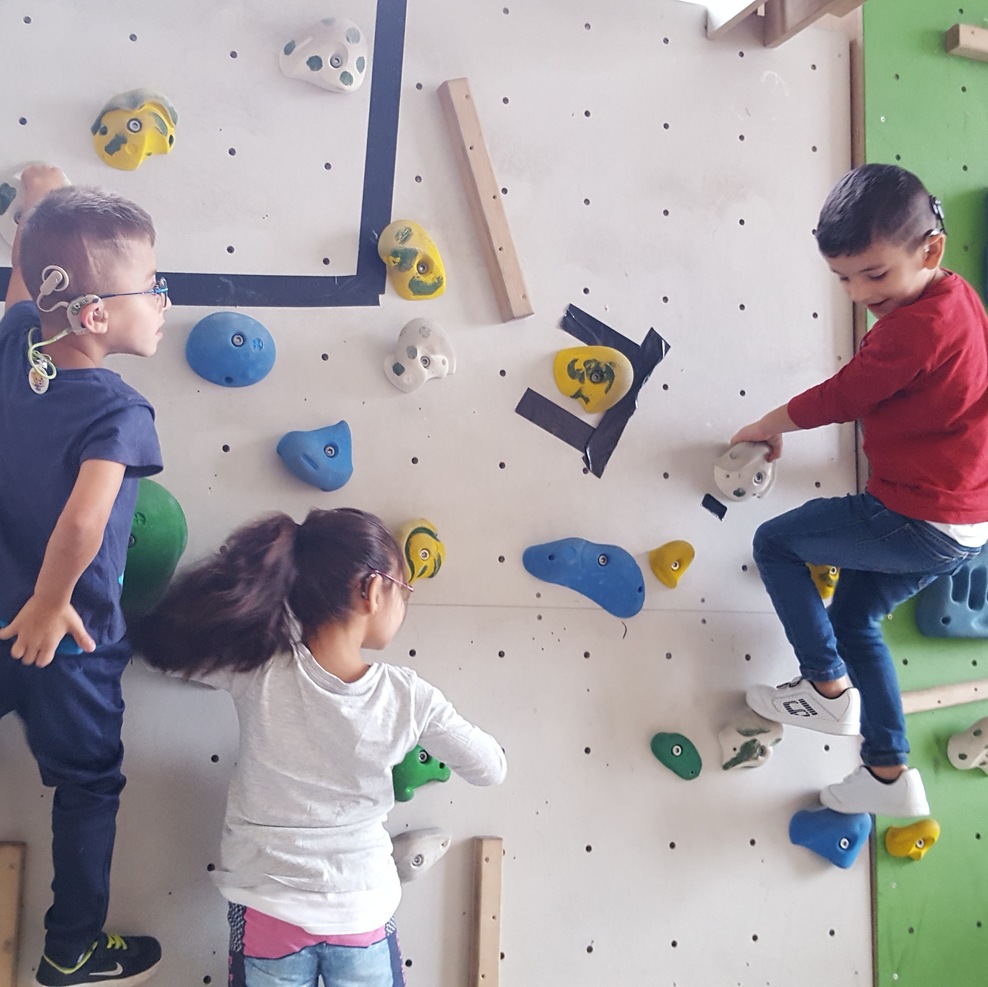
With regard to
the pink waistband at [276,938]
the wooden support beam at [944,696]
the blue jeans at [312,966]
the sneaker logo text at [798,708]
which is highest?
the sneaker logo text at [798,708]

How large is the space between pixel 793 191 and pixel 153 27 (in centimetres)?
113

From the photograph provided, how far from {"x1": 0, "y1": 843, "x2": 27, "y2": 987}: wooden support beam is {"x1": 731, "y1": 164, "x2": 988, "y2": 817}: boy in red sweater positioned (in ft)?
3.77

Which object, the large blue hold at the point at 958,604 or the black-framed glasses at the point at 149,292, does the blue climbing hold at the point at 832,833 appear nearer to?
the large blue hold at the point at 958,604

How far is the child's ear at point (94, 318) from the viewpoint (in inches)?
44.7

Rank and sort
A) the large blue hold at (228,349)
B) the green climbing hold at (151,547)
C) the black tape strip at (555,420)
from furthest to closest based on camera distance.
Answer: the black tape strip at (555,420), the large blue hold at (228,349), the green climbing hold at (151,547)

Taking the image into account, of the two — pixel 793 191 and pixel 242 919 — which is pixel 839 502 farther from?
pixel 242 919

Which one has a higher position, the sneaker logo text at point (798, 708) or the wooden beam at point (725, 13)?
the wooden beam at point (725, 13)

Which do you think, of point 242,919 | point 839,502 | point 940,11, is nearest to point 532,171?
point 839,502

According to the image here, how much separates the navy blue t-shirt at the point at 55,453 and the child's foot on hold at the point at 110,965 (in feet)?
1.38

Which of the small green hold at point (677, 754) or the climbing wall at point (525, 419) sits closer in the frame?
the climbing wall at point (525, 419)

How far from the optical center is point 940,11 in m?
1.94

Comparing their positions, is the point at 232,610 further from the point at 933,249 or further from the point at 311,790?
the point at 933,249

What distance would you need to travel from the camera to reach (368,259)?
5.09 feet

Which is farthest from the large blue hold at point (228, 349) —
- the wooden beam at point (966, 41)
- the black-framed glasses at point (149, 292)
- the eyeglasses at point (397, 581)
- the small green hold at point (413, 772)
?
the wooden beam at point (966, 41)
